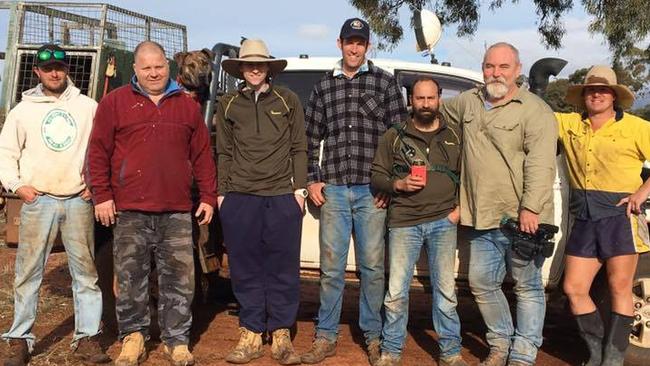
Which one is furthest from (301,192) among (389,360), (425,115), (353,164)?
(389,360)

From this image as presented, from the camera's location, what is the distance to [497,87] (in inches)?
184

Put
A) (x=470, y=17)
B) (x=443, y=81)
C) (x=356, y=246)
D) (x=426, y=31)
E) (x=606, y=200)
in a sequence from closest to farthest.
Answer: (x=606, y=200), (x=356, y=246), (x=443, y=81), (x=426, y=31), (x=470, y=17)

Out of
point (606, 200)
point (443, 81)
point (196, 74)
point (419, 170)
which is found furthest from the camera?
point (443, 81)

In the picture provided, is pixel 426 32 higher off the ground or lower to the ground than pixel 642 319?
higher

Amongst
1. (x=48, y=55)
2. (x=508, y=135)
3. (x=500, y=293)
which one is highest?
(x=48, y=55)

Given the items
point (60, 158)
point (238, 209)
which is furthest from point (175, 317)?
point (60, 158)

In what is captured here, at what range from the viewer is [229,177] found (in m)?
5.09

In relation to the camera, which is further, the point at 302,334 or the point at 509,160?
the point at 302,334

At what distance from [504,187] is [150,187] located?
220cm

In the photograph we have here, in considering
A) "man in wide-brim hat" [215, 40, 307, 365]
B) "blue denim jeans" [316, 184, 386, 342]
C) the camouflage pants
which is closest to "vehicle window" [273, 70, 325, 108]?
"man in wide-brim hat" [215, 40, 307, 365]

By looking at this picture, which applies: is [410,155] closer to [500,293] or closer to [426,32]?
[500,293]

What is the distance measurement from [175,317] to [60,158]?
4.14 ft

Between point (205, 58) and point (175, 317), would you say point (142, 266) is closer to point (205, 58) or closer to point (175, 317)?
point (175, 317)

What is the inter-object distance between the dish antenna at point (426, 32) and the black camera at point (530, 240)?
2.14m
